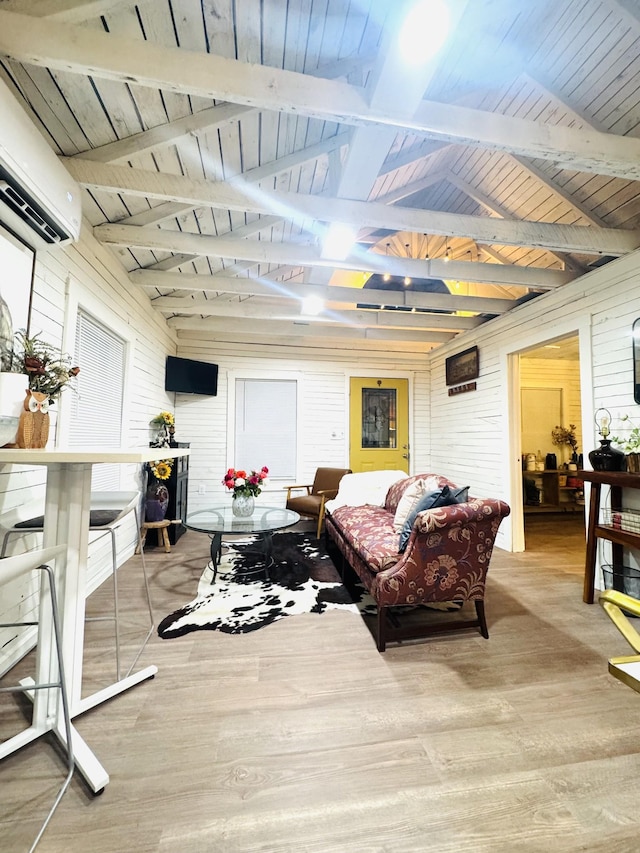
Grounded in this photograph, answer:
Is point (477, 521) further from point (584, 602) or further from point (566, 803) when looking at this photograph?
point (584, 602)

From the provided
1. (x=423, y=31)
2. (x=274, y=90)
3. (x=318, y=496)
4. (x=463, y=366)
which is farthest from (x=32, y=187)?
(x=463, y=366)

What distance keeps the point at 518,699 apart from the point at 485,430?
10.8 ft

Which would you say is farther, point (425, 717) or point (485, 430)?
point (485, 430)

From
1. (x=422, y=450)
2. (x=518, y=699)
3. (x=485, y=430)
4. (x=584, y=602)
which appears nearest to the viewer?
(x=518, y=699)

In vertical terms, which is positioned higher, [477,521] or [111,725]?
[477,521]

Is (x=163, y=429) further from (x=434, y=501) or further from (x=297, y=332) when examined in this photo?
(x=434, y=501)

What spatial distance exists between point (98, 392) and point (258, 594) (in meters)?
2.17

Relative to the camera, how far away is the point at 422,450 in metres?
5.94

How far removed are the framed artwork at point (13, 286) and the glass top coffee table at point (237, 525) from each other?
1785mm

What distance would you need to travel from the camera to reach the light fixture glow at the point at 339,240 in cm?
259

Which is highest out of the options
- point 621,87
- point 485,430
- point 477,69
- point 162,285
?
point 477,69

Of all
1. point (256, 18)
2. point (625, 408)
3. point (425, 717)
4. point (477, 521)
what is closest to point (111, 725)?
point (425, 717)

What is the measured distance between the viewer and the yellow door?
18.9 ft

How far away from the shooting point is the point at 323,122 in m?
2.34
